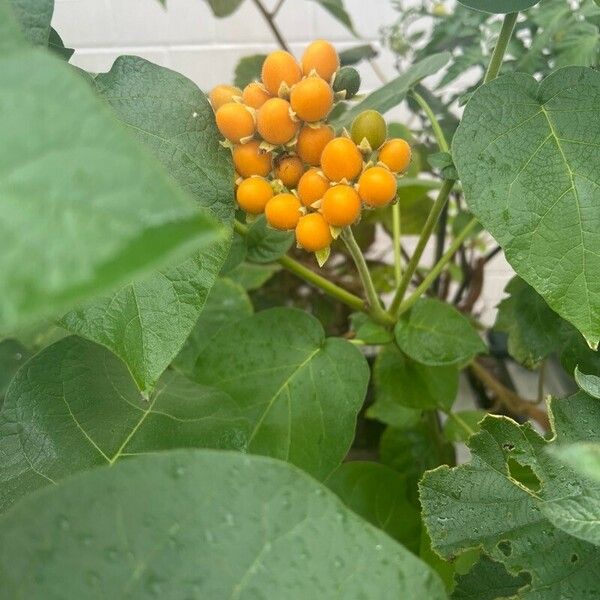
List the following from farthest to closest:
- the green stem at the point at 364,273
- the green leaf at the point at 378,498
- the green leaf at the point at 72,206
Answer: the green leaf at the point at 378,498, the green stem at the point at 364,273, the green leaf at the point at 72,206

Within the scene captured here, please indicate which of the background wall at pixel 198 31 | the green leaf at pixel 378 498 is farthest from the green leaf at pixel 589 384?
the background wall at pixel 198 31

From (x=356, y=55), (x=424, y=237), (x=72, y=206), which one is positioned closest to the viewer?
(x=72, y=206)

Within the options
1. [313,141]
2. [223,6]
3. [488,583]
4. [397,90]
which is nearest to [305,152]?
[313,141]

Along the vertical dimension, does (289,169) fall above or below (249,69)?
above

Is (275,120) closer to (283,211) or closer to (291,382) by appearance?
(283,211)

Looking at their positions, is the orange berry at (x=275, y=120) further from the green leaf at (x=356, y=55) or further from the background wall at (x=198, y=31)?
the background wall at (x=198, y=31)

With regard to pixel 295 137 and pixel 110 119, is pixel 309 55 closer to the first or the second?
pixel 295 137
